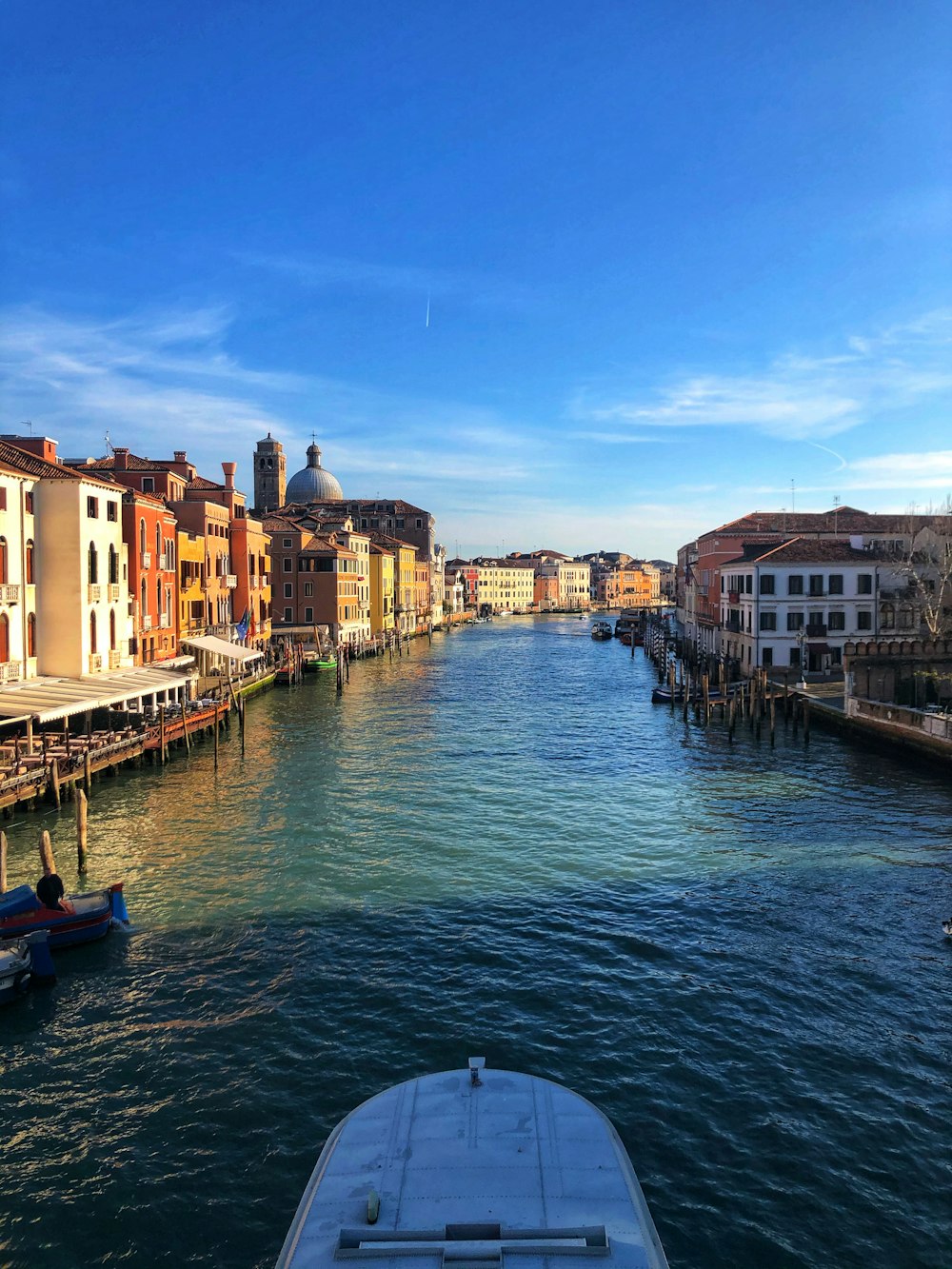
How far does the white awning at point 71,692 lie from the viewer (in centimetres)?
2535

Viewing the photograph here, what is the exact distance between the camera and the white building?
45812 millimetres

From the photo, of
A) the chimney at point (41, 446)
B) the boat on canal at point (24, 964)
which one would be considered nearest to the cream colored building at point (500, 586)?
the chimney at point (41, 446)

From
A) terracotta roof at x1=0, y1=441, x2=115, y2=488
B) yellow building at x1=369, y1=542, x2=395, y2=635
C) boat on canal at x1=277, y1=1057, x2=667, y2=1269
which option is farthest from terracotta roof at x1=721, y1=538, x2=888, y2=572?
yellow building at x1=369, y1=542, x2=395, y2=635

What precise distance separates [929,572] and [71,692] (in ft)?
134

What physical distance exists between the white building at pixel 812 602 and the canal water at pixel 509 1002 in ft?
63.6

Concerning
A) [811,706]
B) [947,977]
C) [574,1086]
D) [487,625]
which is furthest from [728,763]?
[487,625]

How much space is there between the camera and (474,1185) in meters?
6.58

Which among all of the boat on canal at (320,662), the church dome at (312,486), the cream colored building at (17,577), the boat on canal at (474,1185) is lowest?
the boat on canal at (474,1185)

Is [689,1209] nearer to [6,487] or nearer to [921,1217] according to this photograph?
[921,1217]

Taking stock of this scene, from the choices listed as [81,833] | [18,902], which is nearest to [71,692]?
[81,833]

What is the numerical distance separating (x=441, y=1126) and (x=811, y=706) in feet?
113

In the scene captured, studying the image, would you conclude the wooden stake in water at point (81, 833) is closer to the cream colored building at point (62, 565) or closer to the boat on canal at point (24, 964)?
the boat on canal at point (24, 964)

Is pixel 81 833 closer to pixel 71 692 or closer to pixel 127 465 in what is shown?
pixel 71 692

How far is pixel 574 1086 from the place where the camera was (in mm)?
11000
